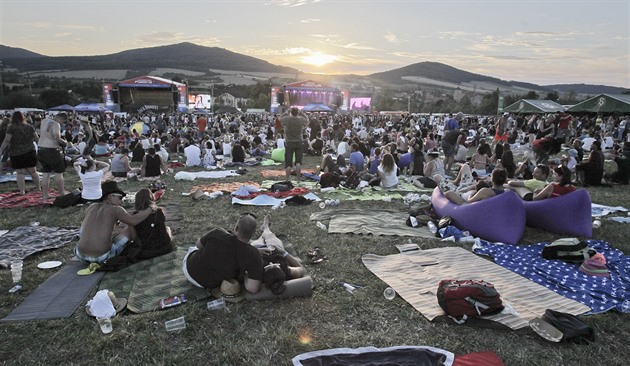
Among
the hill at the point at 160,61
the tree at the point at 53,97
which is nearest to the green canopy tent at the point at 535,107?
the tree at the point at 53,97

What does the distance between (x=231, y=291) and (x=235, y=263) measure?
0.28m

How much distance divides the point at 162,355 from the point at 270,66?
496 ft

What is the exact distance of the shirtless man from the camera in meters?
4.51

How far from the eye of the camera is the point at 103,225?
4.52m

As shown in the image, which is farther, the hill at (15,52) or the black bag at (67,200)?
the hill at (15,52)

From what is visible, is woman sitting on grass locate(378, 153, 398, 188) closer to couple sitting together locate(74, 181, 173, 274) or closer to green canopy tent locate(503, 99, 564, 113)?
couple sitting together locate(74, 181, 173, 274)

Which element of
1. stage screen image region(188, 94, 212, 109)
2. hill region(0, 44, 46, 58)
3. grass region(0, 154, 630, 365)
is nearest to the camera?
grass region(0, 154, 630, 365)

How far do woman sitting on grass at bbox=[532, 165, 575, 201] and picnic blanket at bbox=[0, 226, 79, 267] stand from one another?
6.96 meters

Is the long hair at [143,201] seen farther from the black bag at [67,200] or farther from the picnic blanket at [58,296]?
the black bag at [67,200]

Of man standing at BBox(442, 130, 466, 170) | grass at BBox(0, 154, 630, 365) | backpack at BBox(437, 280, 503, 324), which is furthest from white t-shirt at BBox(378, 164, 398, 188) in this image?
backpack at BBox(437, 280, 503, 324)

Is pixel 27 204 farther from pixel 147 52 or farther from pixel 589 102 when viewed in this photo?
pixel 147 52

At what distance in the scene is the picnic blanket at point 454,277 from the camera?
3.67m

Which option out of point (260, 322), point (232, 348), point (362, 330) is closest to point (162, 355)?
point (232, 348)

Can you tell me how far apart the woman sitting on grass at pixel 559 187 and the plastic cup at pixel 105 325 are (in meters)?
6.04
